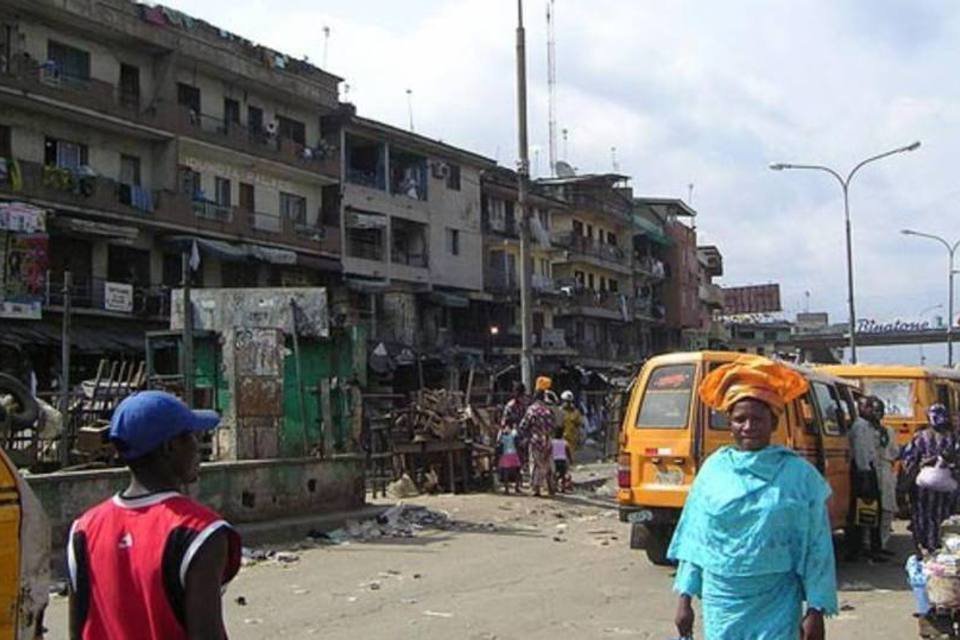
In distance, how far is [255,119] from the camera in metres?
41.5

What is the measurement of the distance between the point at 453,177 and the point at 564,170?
15.9 metres

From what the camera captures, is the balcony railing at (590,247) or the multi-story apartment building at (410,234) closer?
the multi-story apartment building at (410,234)

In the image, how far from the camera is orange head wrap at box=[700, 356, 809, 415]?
15.0 ft

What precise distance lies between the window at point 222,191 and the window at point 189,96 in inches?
96.2

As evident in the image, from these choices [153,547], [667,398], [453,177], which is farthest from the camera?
[453,177]

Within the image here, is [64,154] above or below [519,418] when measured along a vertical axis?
above

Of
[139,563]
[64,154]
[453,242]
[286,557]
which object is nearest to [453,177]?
[453,242]

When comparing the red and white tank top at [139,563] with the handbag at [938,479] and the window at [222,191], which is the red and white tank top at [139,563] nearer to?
the handbag at [938,479]

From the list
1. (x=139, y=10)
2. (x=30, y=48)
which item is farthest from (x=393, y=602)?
(x=139, y=10)

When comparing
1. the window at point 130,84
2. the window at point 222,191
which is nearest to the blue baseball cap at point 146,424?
the window at point 130,84

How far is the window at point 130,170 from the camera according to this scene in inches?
1406

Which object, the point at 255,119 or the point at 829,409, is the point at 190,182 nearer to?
the point at 255,119

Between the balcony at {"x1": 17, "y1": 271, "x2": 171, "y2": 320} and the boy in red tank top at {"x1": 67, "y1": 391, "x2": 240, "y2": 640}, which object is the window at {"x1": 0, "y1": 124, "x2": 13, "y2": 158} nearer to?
the balcony at {"x1": 17, "y1": 271, "x2": 171, "y2": 320}

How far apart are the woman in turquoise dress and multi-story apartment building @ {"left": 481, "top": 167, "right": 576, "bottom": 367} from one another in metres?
47.5
